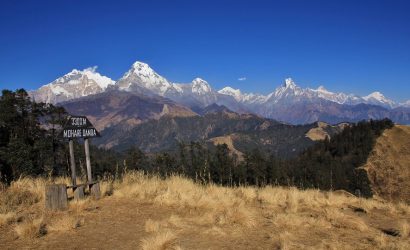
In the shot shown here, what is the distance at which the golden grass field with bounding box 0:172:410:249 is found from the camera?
30.2 ft

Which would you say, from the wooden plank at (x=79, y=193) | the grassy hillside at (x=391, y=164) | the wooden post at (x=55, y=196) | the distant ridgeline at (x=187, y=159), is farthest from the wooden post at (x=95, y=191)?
the grassy hillside at (x=391, y=164)

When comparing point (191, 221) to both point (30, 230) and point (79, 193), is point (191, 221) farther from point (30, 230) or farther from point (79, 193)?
point (79, 193)

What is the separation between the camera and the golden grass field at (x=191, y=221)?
30.2 ft

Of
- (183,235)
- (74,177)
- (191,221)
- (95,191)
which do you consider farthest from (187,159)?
(183,235)

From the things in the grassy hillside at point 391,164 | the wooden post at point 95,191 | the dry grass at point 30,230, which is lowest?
the grassy hillside at point 391,164

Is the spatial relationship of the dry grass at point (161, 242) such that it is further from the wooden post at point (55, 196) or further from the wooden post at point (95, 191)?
the wooden post at point (95, 191)

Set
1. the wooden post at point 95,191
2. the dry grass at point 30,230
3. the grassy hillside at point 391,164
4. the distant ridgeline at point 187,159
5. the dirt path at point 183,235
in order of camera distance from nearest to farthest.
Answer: the dirt path at point 183,235
the dry grass at point 30,230
the wooden post at point 95,191
the distant ridgeline at point 187,159
the grassy hillside at point 391,164

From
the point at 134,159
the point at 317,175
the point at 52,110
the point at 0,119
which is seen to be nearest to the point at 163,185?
the point at 0,119

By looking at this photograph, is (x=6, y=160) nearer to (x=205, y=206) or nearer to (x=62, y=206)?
(x=62, y=206)

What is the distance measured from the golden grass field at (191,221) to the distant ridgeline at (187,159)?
3.17 meters

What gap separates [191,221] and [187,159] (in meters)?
102

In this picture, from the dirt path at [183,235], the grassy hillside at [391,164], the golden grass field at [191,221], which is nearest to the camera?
the dirt path at [183,235]

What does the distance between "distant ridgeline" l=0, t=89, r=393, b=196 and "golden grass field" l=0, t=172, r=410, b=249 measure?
10.4 ft

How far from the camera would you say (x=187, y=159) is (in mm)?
113000
